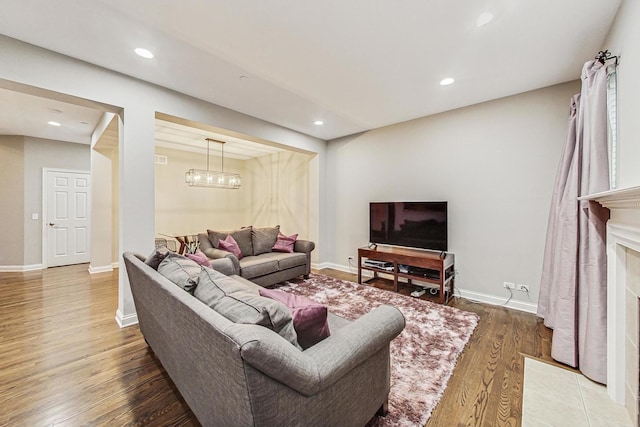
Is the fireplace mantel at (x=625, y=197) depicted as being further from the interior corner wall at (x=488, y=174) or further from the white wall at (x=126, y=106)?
the white wall at (x=126, y=106)

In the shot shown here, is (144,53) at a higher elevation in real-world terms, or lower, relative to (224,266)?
higher

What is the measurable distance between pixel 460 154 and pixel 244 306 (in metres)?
3.70

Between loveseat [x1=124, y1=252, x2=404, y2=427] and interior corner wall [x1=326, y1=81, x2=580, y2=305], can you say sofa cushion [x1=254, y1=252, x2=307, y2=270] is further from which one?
loveseat [x1=124, y1=252, x2=404, y2=427]

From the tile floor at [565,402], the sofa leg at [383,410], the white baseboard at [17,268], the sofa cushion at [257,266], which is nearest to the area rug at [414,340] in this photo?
the sofa leg at [383,410]

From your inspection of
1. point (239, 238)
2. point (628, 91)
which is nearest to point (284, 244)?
point (239, 238)

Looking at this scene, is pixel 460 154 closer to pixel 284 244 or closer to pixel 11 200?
pixel 284 244

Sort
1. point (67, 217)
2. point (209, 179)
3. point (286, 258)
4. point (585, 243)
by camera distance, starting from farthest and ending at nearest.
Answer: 1. point (67, 217)
2. point (209, 179)
3. point (286, 258)
4. point (585, 243)

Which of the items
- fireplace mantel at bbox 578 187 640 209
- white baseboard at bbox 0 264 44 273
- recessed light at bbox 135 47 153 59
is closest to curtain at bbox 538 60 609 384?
fireplace mantel at bbox 578 187 640 209

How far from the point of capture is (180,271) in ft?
5.79

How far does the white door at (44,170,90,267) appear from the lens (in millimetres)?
5414

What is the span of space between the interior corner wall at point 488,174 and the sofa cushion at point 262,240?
6.50 feet

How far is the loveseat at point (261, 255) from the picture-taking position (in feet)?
12.3

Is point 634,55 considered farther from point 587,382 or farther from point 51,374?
point 51,374

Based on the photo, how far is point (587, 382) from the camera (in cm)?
194
